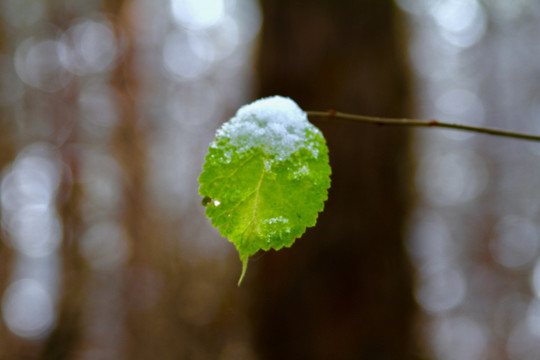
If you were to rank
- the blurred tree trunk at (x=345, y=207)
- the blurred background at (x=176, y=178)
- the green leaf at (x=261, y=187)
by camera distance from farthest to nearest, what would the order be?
1. the blurred background at (x=176, y=178)
2. the blurred tree trunk at (x=345, y=207)
3. the green leaf at (x=261, y=187)

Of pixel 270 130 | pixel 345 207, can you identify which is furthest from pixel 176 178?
pixel 270 130

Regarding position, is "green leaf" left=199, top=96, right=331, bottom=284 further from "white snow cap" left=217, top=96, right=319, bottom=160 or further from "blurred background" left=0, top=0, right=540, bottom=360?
"blurred background" left=0, top=0, right=540, bottom=360

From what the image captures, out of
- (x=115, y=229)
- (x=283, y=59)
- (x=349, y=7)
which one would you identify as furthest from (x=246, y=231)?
(x=115, y=229)

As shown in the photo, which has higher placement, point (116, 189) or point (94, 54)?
point (94, 54)

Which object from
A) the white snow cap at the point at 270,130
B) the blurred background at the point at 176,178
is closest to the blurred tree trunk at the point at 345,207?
the blurred background at the point at 176,178

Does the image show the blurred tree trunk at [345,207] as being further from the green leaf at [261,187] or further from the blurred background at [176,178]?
the green leaf at [261,187]

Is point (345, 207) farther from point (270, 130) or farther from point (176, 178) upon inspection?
point (176, 178)

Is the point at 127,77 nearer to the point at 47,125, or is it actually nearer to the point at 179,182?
the point at 47,125
